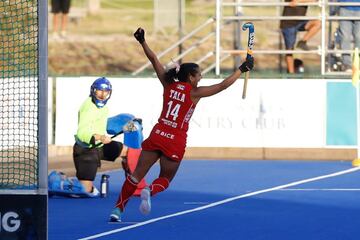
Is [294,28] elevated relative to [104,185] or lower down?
elevated

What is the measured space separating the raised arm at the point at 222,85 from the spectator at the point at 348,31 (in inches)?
442

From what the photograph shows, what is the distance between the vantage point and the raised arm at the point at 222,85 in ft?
52.2

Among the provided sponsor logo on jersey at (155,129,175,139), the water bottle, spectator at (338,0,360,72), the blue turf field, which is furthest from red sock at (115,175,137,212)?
spectator at (338,0,360,72)

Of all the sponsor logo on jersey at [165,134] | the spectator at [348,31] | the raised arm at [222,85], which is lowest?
the sponsor logo on jersey at [165,134]

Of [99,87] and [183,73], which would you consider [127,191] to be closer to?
[183,73]

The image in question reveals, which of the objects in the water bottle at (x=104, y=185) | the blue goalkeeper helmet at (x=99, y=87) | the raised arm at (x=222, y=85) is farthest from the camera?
the water bottle at (x=104, y=185)

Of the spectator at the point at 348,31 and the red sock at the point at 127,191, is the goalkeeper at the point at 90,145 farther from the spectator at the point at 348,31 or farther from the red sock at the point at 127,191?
the spectator at the point at 348,31

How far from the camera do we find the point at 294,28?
1112 inches

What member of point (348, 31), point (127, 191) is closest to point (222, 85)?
point (127, 191)

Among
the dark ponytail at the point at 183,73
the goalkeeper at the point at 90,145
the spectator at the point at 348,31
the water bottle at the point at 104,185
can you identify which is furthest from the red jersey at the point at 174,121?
the spectator at the point at 348,31

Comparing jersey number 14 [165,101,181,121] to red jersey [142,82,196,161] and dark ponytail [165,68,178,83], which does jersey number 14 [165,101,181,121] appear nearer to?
red jersey [142,82,196,161]

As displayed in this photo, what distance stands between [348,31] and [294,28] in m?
1.23

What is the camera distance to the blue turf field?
1577 cm

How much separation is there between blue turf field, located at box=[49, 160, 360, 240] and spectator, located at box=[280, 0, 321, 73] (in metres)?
4.06
